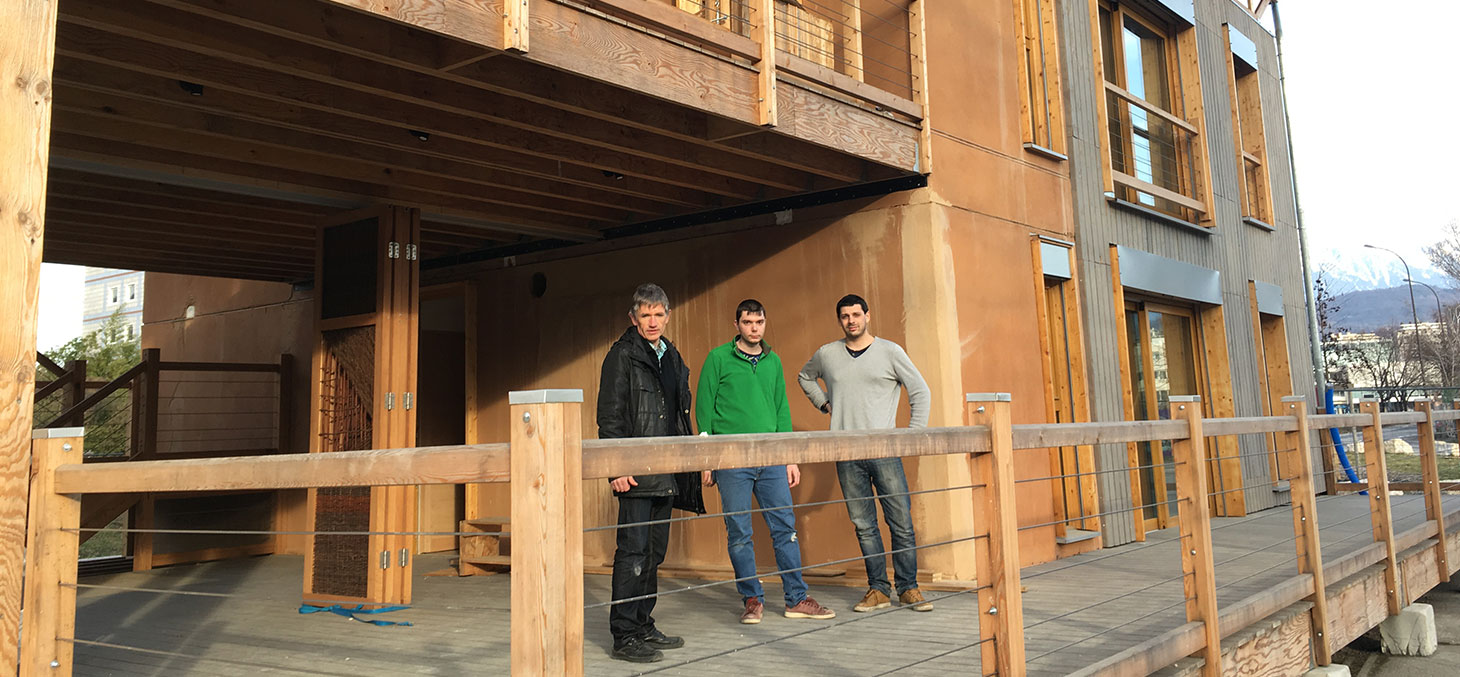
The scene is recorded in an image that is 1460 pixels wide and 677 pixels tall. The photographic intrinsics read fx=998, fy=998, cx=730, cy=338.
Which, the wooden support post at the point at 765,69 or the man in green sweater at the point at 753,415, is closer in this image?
the man in green sweater at the point at 753,415

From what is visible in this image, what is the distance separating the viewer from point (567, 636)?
2.06 meters

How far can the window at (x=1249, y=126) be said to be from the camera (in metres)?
10.8

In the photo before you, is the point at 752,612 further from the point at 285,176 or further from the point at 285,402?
the point at 285,402

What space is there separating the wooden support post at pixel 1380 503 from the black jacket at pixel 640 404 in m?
4.51

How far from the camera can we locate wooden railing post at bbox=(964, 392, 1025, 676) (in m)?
3.07

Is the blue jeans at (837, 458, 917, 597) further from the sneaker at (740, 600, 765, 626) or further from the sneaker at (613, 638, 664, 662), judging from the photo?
the sneaker at (613, 638, 664, 662)

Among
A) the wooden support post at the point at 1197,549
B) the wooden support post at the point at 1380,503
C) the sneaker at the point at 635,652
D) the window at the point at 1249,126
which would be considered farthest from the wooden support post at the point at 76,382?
the window at the point at 1249,126

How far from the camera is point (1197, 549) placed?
399 cm

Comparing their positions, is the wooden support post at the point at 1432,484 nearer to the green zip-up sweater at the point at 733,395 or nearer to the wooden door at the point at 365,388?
the green zip-up sweater at the point at 733,395

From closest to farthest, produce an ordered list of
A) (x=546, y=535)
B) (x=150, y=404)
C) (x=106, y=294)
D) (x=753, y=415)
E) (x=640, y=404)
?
(x=546, y=535) < (x=640, y=404) < (x=753, y=415) < (x=150, y=404) < (x=106, y=294)

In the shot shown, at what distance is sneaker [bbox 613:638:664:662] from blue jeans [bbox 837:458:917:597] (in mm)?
1490

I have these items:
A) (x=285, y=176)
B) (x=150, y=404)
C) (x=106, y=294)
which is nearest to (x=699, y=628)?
(x=285, y=176)

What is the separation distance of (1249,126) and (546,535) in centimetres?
1202

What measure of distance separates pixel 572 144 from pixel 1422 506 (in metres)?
8.40
